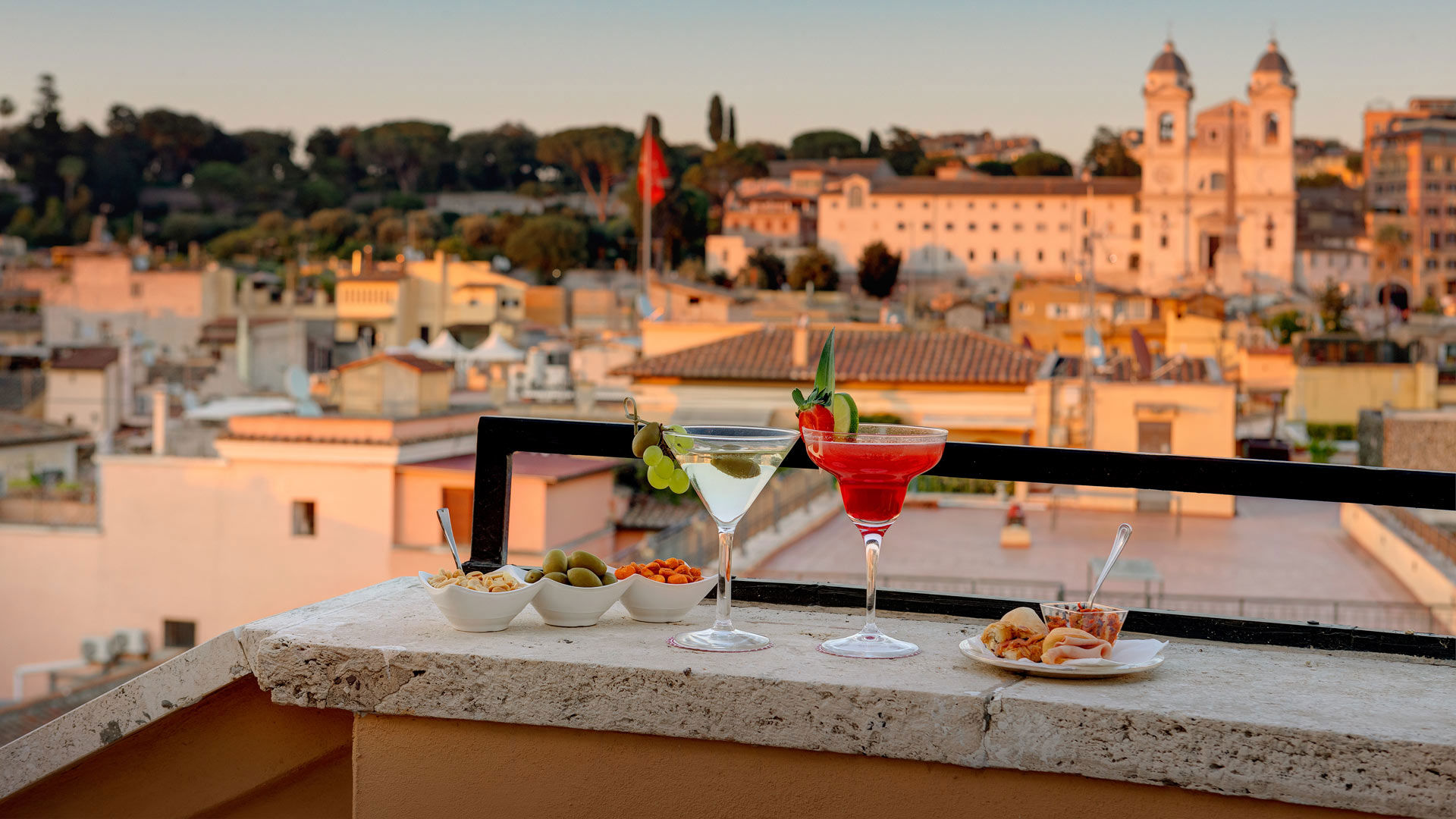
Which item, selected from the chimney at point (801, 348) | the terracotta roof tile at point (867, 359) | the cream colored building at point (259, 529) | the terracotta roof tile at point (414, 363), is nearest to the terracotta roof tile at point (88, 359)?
the terracotta roof tile at point (867, 359)

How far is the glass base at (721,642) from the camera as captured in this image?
1661 millimetres

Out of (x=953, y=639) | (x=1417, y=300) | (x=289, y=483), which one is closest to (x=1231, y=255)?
(x=1417, y=300)

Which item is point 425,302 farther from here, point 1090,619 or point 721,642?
point 1090,619

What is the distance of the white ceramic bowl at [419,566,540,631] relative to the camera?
1704 mm

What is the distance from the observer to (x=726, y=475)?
1.66m

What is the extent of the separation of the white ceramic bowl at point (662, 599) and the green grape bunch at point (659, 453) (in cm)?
15

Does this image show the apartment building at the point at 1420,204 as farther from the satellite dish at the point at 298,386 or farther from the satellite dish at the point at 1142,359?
the satellite dish at the point at 298,386

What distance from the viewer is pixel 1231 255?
7375 cm

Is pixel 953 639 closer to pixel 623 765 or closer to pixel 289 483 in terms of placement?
pixel 623 765

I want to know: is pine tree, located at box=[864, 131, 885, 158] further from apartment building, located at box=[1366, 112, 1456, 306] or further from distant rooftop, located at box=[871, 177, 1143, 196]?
apartment building, located at box=[1366, 112, 1456, 306]

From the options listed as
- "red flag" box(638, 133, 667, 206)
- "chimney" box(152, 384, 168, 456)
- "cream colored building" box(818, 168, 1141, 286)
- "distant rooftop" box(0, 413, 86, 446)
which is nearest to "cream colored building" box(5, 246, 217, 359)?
"red flag" box(638, 133, 667, 206)

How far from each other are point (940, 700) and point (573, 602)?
53 cm

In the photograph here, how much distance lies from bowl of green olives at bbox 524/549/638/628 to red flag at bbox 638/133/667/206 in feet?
143

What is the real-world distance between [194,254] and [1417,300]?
6824 cm
